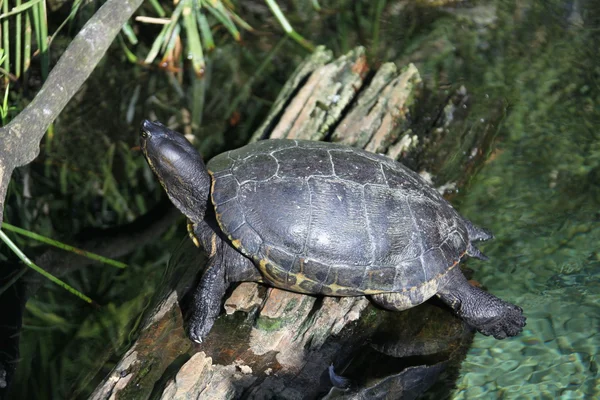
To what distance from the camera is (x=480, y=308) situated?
3967 mm

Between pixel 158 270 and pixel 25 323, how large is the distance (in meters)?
0.95

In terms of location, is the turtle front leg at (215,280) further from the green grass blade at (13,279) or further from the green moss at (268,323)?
the green grass blade at (13,279)

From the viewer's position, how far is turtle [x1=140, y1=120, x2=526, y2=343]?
12.2ft

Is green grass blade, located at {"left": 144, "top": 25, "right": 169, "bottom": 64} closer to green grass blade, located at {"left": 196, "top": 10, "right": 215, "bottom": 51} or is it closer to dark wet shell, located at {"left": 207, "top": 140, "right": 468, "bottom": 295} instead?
green grass blade, located at {"left": 196, "top": 10, "right": 215, "bottom": 51}

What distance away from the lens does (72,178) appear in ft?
18.3

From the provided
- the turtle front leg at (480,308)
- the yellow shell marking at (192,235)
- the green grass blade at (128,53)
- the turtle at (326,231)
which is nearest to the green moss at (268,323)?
the turtle at (326,231)

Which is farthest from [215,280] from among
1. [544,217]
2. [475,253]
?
[544,217]

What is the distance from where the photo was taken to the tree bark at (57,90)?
366 centimetres

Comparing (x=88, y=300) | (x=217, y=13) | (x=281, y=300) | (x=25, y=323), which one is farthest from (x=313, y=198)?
(x=217, y=13)

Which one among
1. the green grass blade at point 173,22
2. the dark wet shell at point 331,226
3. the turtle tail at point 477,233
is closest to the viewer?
the dark wet shell at point 331,226

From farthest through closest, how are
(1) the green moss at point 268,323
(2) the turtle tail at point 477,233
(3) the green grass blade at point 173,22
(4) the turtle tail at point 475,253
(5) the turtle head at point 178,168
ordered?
(3) the green grass blade at point 173,22, (2) the turtle tail at point 477,233, (4) the turtle tail at point 475,253, (5) the turtle head at point 178,168, (1) the green moss at point 268,323

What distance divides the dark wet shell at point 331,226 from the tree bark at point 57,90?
1.11m

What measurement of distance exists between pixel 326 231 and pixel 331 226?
0.13 feet

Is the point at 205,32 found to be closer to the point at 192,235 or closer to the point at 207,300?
the point at 192,235
